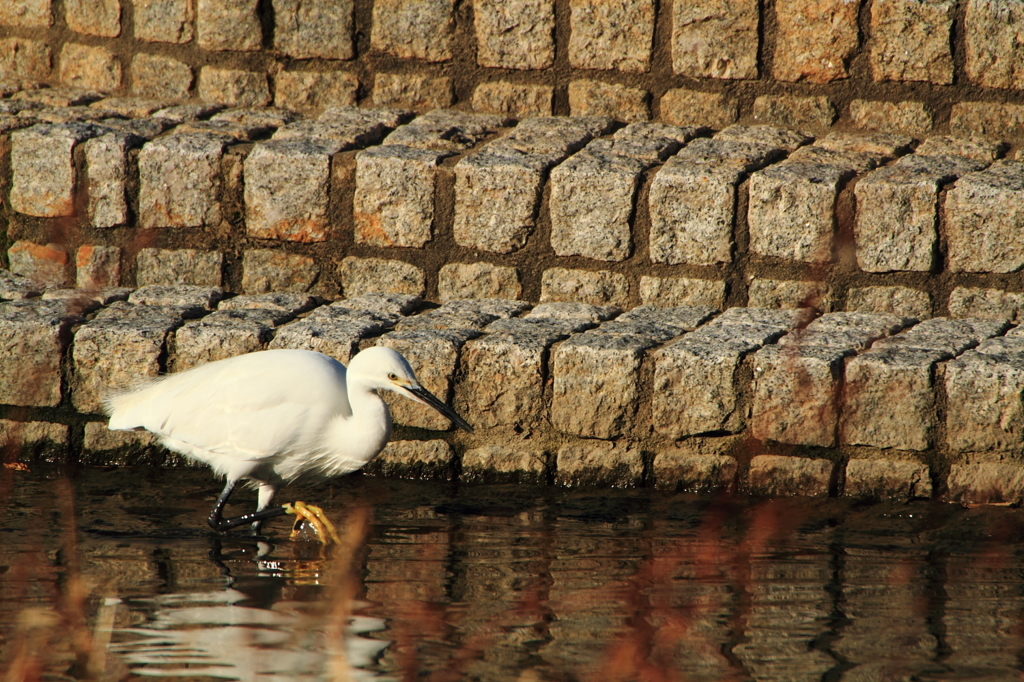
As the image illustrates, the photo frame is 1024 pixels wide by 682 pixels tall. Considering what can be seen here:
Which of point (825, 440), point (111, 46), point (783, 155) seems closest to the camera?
point (825, 440)

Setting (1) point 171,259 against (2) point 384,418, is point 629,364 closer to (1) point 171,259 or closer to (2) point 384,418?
(2) point 384,418

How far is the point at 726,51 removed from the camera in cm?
604

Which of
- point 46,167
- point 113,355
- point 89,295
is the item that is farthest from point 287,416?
point 46,167

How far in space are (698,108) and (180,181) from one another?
2.56 meters

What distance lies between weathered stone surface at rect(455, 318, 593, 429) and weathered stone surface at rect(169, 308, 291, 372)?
2.82ft

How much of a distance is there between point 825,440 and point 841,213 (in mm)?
1086

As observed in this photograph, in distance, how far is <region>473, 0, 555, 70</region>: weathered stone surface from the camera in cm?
623

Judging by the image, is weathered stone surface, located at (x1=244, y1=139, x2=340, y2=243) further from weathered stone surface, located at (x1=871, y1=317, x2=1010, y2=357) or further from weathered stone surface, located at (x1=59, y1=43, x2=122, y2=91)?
weathered stone surface, located at (x1=871, y1=317, x2=1010, y2=357)

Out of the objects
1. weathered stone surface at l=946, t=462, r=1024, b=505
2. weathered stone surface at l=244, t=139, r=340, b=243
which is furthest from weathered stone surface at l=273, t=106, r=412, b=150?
weathered stone surface at l=946, t=462, r=1024, b=505

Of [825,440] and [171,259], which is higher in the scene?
[171,259]

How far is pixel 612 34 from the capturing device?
6172 millimetres

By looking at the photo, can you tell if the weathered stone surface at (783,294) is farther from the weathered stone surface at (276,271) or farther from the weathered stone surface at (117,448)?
the weathered stone surface at (117,448)

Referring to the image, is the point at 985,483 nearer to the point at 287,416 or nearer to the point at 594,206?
the point at 594,206

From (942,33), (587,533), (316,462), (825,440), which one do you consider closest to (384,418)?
(316,462)
